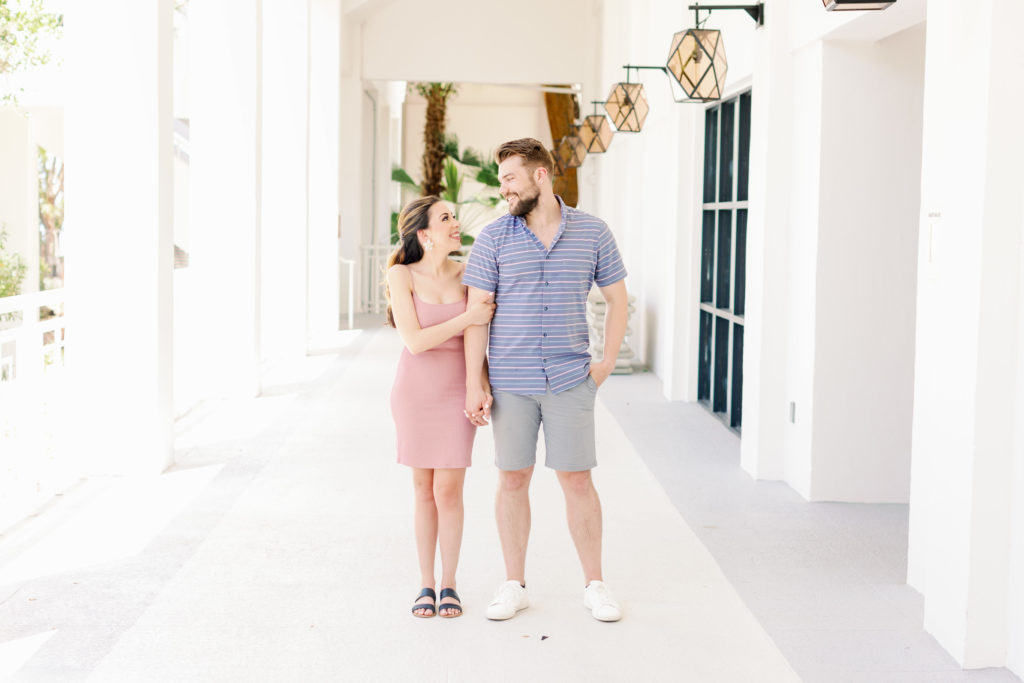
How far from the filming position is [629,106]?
8336mm

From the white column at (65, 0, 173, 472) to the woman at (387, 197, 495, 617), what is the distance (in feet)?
7.33

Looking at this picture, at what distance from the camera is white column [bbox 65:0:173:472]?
5000 mm

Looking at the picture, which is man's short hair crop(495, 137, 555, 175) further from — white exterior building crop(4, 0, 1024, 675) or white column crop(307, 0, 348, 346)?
white column crop(307, 0, 348, 346)

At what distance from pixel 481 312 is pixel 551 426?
39 cm

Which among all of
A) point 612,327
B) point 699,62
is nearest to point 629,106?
point 699,62

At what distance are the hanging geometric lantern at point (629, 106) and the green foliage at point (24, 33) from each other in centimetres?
436

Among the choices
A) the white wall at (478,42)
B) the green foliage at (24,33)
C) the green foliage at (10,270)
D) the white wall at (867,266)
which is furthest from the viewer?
the white wall at (478,42)

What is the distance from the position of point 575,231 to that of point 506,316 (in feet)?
1.05

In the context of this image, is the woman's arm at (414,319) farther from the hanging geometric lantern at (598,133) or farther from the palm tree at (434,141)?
the palm tree at (434,141)

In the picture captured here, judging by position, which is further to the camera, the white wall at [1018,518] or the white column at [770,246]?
the white column at [770,246]

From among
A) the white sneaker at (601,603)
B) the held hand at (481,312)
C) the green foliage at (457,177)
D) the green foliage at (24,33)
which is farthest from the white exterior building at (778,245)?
the green foliage at (457,177)

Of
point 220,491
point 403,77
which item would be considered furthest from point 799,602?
point 403,77

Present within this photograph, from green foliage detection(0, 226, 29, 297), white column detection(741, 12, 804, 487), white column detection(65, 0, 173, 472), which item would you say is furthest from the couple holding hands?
green foliage detection(0, 226, 29, 297)

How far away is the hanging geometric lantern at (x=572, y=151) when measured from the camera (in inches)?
458
